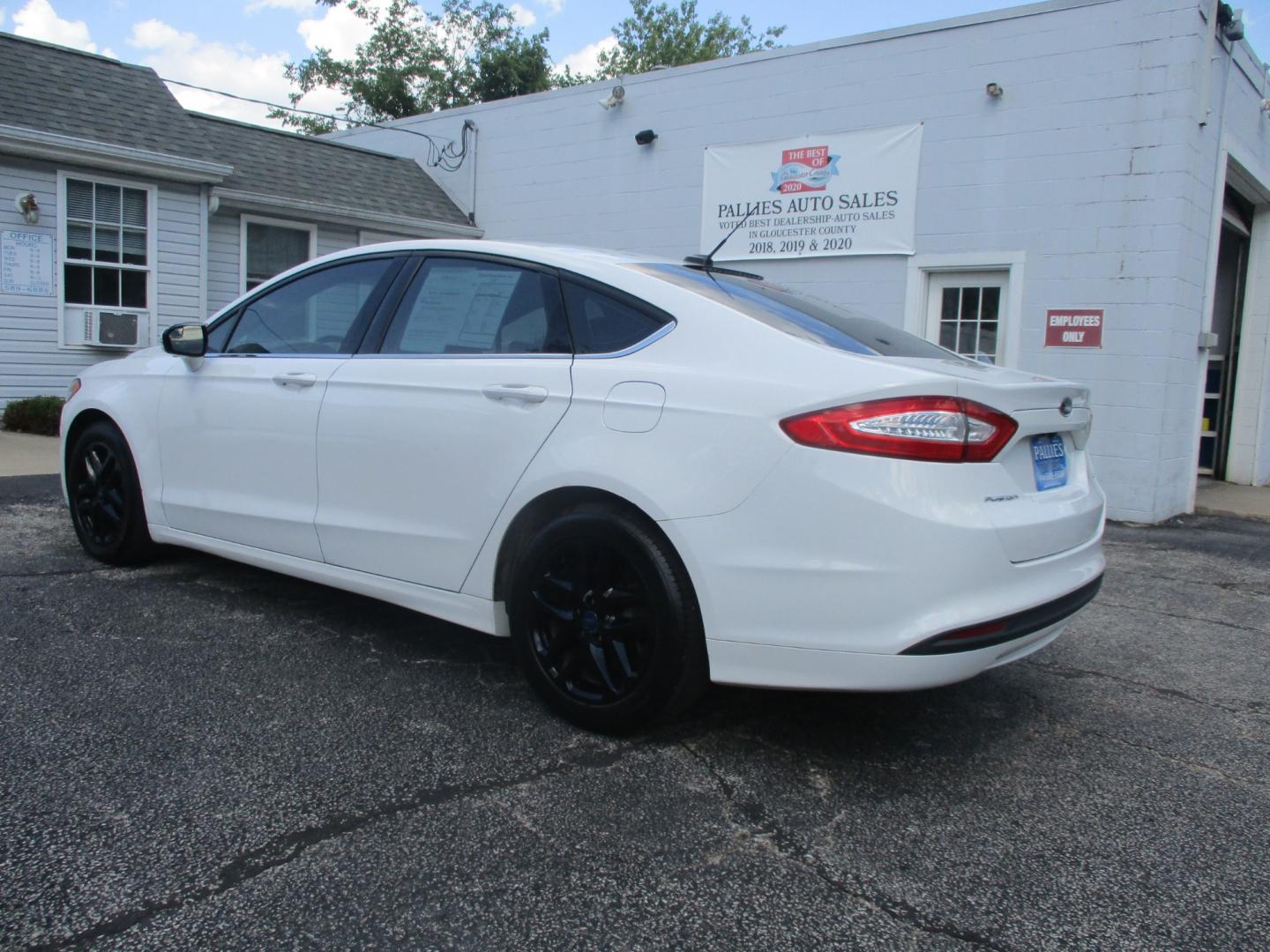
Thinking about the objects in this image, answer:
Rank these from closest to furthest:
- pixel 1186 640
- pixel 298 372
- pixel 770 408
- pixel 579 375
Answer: pixel 770 408 < pixel 579 375 < pixel 298 372 < pixel 1186 640

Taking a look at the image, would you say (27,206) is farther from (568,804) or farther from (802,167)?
(568,804)

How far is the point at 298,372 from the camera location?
3.84 m

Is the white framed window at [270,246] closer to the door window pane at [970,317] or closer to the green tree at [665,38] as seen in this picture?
the door window pane at [970,317]

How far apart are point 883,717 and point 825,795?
2.23 feet

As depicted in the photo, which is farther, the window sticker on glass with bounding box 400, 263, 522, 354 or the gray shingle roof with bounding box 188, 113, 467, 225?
the gray shingle roof with bounding box 188, 113, 467, 225

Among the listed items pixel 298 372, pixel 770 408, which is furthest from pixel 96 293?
pixel 770 408

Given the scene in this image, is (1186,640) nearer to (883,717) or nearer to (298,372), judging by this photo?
(883,717)

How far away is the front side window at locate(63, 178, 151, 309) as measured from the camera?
1077cm

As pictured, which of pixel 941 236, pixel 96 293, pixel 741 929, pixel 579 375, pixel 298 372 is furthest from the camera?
pixel 96 293

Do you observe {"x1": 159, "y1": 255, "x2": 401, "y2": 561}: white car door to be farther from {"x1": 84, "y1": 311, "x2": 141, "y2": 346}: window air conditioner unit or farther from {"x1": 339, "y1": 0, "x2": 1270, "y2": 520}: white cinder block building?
{"x1": 84, "y1": 311, "x2": 141, "y2": 346}: window air conditioner unit

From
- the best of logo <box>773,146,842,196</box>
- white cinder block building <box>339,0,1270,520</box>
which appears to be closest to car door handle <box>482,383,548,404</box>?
white cinder block building <box>339,0,1270,520</box>

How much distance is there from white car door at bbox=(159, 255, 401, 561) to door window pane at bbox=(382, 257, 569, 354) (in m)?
0.22

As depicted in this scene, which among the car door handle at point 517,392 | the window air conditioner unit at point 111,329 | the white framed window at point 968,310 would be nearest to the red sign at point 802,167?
the white framed window at point 968,310

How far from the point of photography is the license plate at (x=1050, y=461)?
285cm
